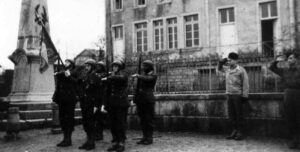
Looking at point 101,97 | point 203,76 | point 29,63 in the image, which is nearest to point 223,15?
point 203,76

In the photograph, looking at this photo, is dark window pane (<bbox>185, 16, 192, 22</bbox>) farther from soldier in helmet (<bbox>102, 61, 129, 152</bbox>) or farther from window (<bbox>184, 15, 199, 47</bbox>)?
soldier in helmet (<bbox>102, 61, 129, 152</bbox>)

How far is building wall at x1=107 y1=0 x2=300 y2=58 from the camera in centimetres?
2052

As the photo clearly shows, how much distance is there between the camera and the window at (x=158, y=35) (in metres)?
24.8

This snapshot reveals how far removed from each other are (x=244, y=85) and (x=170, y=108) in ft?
9.61

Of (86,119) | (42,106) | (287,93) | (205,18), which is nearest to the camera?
(287,93)

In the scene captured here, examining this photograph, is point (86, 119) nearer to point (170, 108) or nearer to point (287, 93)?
point (170, 108)

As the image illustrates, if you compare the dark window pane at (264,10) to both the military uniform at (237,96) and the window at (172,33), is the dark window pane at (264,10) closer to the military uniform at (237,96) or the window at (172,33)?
the window at (172,33)

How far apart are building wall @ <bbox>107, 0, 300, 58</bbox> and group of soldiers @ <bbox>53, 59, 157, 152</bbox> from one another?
10040mm

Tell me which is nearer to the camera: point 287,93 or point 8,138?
point 287,93

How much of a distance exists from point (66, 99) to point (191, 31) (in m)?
16.0

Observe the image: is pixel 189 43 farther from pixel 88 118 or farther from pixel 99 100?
pixel 88 118

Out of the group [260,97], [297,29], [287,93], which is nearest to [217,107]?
[260,97]

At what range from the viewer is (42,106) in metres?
13.2

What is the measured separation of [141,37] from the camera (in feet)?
84.8
